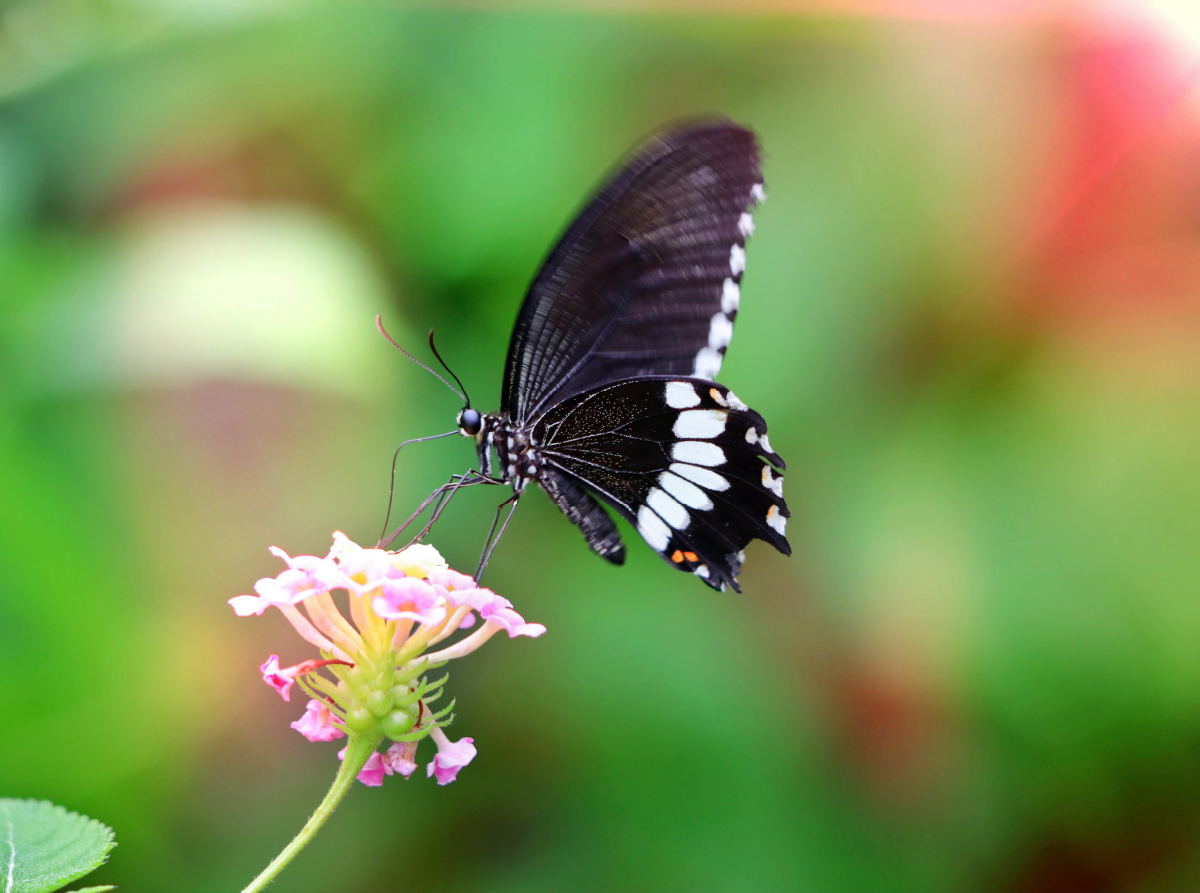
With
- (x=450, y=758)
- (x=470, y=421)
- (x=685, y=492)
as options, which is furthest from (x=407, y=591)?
(x=685, y=492)

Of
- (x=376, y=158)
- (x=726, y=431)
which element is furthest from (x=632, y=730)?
(x=376, y=158)

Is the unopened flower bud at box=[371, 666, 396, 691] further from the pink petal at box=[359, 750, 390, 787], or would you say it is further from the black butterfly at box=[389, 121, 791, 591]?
the black butterfly at box=[389, 121, 791, 591]

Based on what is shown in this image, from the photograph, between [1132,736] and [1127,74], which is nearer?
[1132,736]

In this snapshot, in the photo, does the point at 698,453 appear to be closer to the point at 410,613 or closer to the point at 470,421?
the point at 470,421

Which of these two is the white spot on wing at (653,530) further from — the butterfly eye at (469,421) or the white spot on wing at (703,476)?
the butterfly eye at (469,421)

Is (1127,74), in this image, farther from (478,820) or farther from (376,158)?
(478,820)

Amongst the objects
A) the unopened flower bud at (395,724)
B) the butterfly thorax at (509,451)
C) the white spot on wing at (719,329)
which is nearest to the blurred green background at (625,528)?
the butterfly thorax at (509,451)
